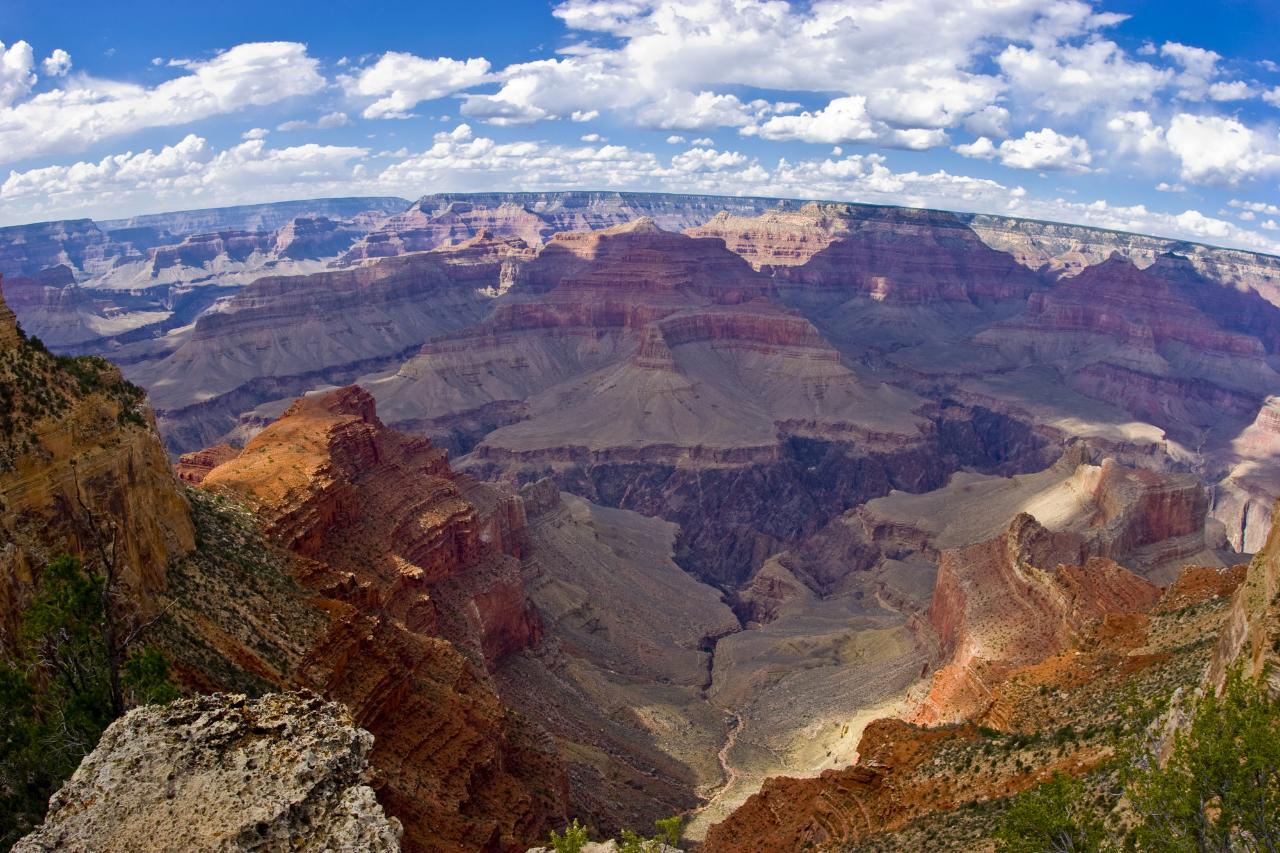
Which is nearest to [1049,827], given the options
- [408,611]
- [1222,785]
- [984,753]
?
[1222,785]

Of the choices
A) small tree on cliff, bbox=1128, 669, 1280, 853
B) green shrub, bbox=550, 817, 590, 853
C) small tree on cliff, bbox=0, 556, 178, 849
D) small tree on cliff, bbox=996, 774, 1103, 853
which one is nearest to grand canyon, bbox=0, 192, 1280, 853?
small tree on cliff, bbox=0, 556, 178, 849

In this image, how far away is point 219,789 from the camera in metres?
14.6

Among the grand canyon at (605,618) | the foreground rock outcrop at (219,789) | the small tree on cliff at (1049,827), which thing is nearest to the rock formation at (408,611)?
the grand canyon at (605,618)

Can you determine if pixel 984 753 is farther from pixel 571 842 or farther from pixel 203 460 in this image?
pixel 203 460

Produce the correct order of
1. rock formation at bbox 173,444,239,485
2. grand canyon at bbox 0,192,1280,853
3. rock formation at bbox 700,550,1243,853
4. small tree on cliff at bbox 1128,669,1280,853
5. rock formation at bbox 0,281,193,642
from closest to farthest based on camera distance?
small tree on cliff at bbox 1128,669,1280,853
grand canyon at bbox 0,192,1280,853
rock formation at bbox 0,281,193,642
rock formation at bbox 700,550,1243,853
rock formation at bbox 173,444,239,485

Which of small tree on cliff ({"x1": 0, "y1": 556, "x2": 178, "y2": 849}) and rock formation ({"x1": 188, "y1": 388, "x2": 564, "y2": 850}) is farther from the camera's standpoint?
rock formation ({"x1": 188, "y1": 388, "x2": 564, "y2": 850})

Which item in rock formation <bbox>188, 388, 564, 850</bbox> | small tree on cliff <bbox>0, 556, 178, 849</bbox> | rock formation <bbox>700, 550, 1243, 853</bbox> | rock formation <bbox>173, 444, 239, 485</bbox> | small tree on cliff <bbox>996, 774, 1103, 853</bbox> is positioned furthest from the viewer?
rock formation <bbox>173, 444, 239, 485</bbox>

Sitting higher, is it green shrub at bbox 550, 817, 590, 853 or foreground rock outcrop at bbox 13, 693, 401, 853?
foreground rock outcrop at bbox 13, 693, 401, 853

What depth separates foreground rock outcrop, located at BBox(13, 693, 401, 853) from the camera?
13.7m

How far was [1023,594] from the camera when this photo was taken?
188ft

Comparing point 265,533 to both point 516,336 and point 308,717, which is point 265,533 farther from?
point 516,336

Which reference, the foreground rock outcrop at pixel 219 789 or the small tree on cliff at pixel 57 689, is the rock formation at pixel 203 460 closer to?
the small tree on cliff at pixel 57 689

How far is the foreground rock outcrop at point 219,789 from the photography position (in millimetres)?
13719

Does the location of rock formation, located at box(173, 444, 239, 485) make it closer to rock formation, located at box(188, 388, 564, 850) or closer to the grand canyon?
the grand canyon
